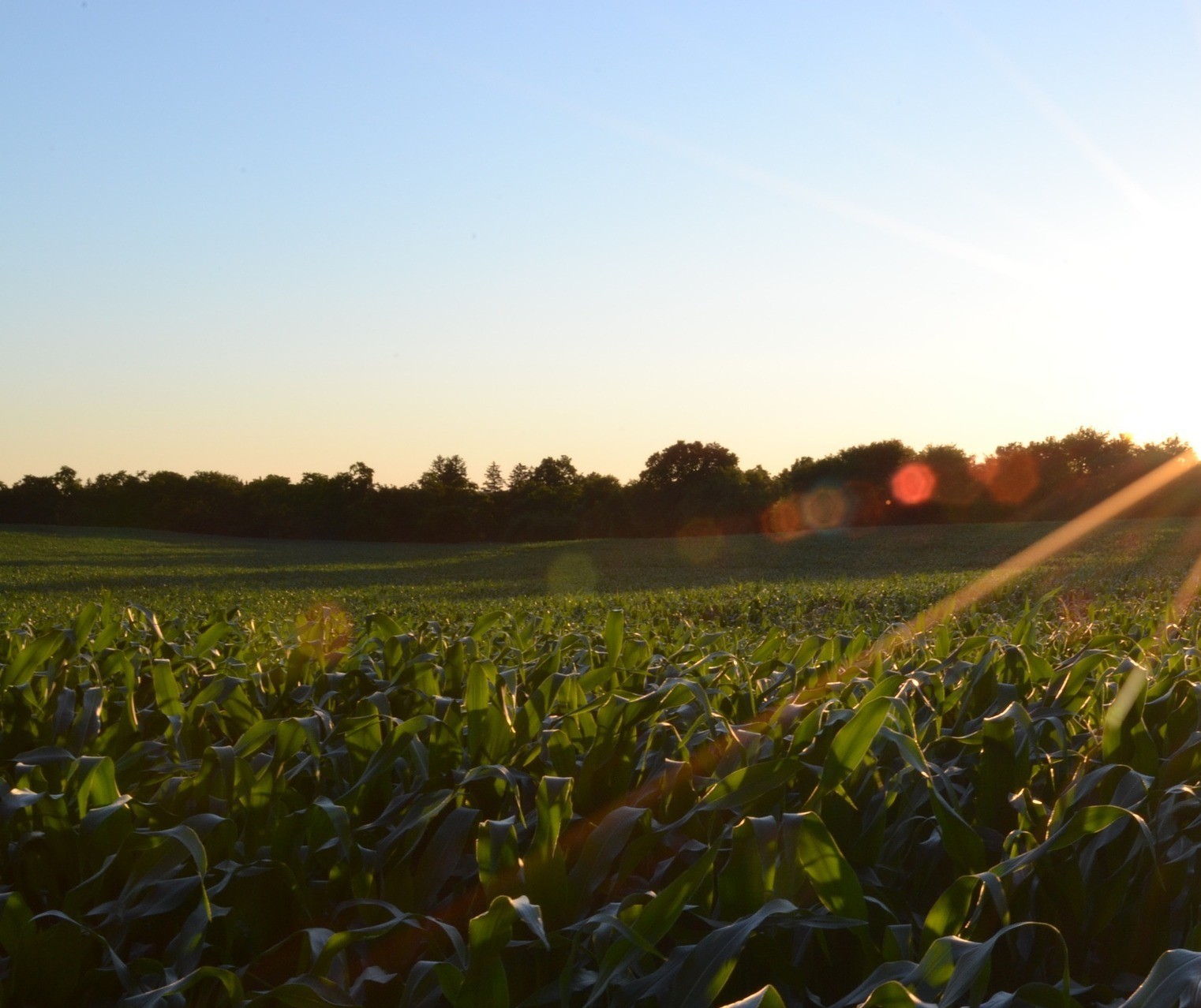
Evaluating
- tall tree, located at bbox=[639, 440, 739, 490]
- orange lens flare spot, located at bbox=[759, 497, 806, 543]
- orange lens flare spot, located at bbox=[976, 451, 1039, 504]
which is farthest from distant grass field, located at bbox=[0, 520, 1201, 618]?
tall tree, located at bbox=[639, 440, 739, 490]

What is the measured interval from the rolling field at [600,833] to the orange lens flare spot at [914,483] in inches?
2270

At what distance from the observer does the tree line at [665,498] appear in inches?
2215

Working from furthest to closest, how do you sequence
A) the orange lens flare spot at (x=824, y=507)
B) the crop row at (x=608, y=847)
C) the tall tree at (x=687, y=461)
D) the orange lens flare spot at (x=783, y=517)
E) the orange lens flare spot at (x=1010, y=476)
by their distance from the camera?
the tall tree at (x=687, y=461) → the orange lens flare spot at (x=824, y=507) → the orange lens flare spot at (x=783, y=517) → the orange lens flare spot at (x=1010, y=476) → the crop row at (x=608, y=847)

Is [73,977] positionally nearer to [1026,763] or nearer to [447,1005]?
[447,1005]

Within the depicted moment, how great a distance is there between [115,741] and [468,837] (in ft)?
3.04

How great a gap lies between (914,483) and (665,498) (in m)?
15.6

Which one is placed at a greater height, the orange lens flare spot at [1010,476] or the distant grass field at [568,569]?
the orange lens flare spot at [1010,476]

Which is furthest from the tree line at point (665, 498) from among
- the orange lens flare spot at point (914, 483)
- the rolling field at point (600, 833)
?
the rolling field at point (600, 833)

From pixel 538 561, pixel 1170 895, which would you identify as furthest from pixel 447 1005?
pixel 538 561

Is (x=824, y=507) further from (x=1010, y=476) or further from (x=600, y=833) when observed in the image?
(x=600, y=833)

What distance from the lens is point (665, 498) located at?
6444 centimetres

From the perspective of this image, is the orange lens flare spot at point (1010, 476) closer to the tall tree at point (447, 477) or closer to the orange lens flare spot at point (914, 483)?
the orange lens flare spot at point (914, 483)

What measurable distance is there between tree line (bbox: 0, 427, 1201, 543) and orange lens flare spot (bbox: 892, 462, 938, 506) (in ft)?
0.26

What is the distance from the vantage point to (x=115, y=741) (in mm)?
2096
